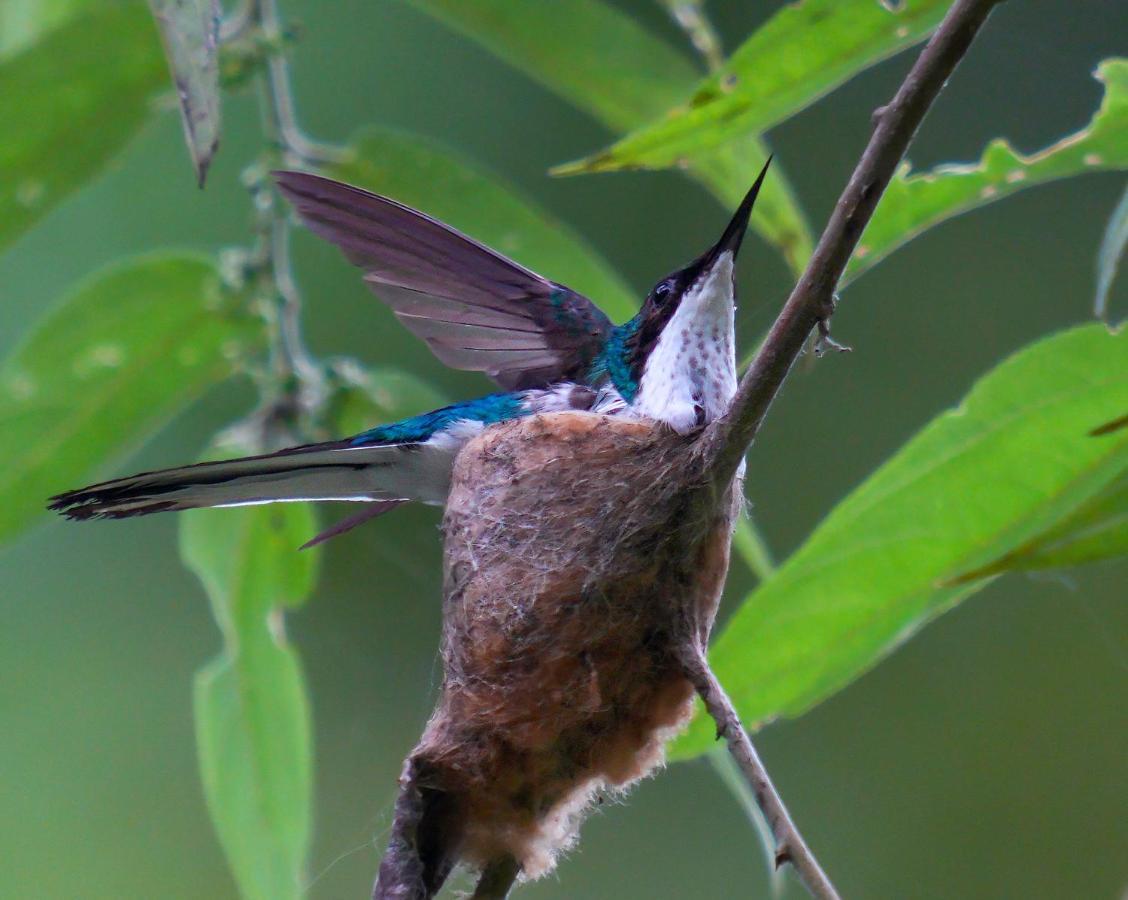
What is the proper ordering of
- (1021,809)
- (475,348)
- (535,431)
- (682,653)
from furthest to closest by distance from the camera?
(1021,809) < (475,348) < (535,431) < (682,653)

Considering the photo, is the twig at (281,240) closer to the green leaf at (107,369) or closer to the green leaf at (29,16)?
the green leaf at (107,369)

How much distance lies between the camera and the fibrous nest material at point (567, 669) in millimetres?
1786

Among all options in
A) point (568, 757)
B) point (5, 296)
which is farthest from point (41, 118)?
point (5, 296)

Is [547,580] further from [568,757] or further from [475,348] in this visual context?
[475,348]

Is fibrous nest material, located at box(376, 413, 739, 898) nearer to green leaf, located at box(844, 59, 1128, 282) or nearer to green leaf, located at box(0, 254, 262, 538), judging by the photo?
green leaf, located at box(844, 59, 1128, 282)

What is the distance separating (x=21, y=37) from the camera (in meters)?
2.32

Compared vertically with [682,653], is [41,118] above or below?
above

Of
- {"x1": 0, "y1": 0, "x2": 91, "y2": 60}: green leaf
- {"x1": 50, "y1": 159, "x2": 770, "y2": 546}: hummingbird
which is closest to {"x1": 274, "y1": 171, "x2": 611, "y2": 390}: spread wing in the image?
{"x1": 50, "y1": 159, "x2": 770, "y2": 546}: hummingbird

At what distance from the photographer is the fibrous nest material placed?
1.79m

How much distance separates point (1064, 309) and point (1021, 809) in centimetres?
213

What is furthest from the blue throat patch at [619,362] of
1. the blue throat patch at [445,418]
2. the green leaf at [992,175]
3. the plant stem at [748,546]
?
the green leaf at [992,175]

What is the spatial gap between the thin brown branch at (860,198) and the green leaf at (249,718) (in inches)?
44.1

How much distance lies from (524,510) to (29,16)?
130 cm

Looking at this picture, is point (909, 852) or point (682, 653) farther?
point (909, 852)
